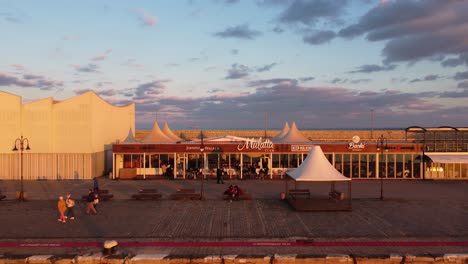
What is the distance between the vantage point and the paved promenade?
551 inches

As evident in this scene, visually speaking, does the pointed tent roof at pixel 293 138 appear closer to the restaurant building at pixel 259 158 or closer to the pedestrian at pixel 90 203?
the restaurant building at pixel 259 158

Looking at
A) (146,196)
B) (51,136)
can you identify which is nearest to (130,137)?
(51,136)

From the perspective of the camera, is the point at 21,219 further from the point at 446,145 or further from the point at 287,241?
the point at 446,145

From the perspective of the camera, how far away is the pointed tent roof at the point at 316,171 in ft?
66.8

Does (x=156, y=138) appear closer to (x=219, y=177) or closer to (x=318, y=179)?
(x=219, y=177)

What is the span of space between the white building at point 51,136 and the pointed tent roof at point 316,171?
19.8m

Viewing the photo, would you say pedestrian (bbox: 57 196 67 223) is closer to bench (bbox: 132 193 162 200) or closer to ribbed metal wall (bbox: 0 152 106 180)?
bench (bbox: 132 193 162 200)

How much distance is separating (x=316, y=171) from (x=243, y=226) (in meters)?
5.88

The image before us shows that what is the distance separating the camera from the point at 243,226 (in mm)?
16984

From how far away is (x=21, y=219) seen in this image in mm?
18375

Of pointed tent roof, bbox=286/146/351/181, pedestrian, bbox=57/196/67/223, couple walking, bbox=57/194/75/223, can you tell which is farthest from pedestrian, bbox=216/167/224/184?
pedestrian, bbox=57/196/67/223

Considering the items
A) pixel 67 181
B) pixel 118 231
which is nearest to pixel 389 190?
pixel 118 231

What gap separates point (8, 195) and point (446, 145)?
114 ft

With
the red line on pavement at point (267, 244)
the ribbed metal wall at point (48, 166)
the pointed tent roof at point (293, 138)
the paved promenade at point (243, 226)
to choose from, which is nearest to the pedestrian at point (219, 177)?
the paved promenade at point (243, 226)
